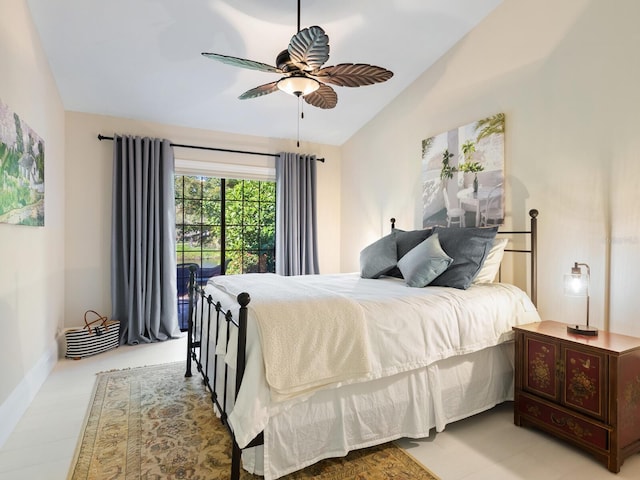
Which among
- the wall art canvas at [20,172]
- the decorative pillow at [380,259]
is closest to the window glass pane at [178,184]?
the wall art canvas at [20,172]

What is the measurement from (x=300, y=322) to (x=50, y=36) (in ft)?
9.73

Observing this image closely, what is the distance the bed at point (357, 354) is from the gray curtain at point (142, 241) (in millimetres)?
1524

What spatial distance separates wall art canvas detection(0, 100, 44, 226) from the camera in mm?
2110

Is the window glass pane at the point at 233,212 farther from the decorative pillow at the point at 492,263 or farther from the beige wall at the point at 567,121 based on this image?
the decorative pillow at the point at 492,263

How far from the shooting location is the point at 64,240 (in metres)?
3.85

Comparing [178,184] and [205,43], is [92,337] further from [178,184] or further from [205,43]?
[205,43]

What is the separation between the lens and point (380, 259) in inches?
130

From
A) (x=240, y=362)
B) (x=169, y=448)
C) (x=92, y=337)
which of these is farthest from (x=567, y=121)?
(x=92, y=337)

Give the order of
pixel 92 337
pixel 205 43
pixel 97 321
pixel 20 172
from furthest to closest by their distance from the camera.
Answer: pixel 97 321, pixel 92 337, pixel 205 43, pixel 20 172

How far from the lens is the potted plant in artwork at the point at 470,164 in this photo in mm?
3184

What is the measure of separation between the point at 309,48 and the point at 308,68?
0.23 m

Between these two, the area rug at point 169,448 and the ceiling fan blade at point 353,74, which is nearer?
the area rug at point 169,448

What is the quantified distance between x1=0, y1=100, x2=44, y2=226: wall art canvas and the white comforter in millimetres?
1298

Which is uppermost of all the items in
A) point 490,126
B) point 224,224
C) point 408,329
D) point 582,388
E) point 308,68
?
point 308,68
